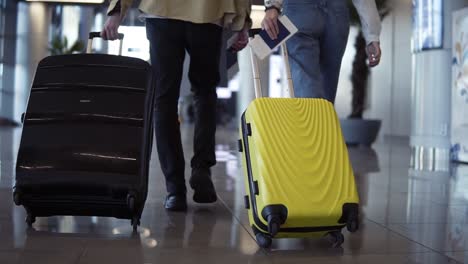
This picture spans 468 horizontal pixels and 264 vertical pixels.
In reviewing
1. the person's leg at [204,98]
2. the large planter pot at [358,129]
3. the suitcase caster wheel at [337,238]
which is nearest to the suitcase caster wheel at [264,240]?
the suitcase caster wheel at [337,238]

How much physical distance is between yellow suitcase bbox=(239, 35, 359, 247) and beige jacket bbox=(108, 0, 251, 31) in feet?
2.35

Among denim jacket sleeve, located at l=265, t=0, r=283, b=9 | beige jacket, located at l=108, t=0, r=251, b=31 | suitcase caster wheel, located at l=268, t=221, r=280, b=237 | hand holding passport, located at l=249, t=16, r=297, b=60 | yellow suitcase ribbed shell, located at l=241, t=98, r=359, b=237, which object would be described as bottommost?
suitcase caster wheel, located at l=268, t=221, r=280, b=237

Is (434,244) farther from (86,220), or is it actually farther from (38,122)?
(38,122)

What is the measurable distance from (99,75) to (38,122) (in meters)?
0.33

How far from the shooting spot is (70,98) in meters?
2.36

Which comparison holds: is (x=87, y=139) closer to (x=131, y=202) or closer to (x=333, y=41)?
(x=131, y=202)

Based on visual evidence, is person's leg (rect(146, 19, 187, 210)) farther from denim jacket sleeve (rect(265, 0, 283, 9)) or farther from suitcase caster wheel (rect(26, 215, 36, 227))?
suitcase caster wheel (rect(26, 215, 36, 227))

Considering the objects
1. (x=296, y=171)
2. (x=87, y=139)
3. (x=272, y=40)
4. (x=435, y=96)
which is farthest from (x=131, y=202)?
(x=435, y=96)

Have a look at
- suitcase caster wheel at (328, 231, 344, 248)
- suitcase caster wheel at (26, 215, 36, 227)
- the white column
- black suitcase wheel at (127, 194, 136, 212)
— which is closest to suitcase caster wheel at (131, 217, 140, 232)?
black suitcase wheel at (127, 194, 136, 212)

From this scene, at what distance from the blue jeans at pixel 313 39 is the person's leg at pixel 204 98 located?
15.9 inches

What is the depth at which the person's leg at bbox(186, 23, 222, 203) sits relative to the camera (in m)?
2.84

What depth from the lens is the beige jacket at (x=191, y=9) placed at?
8.94 feet

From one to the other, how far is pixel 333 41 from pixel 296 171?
92 centimetres

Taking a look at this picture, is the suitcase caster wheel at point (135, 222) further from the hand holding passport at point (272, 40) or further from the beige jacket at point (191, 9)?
the beige jacket at point (191, 9)
